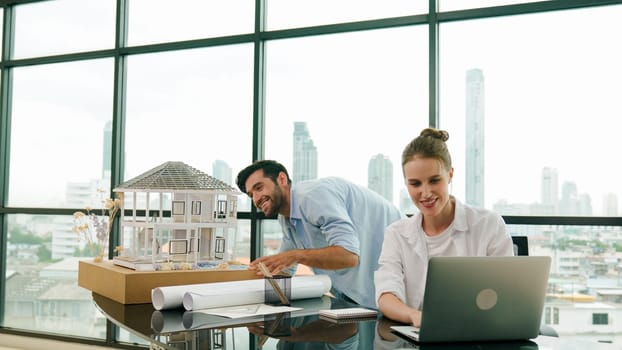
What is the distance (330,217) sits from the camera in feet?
9.27

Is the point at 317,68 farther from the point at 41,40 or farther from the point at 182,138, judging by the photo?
the point at 41,40

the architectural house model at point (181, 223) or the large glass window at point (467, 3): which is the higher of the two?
the large glass window at point (467, 3)

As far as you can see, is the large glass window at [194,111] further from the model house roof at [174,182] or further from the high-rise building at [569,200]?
the high-rise building at [569,200]

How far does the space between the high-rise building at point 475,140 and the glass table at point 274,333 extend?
5.42ft

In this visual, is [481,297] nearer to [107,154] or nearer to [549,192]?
[549,192]

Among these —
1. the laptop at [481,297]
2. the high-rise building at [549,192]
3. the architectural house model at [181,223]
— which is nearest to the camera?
the laptop at [481,297]

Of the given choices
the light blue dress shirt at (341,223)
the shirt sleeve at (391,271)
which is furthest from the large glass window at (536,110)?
the shirt sleeve at (391,271)

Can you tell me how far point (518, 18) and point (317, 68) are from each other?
3.80 feet

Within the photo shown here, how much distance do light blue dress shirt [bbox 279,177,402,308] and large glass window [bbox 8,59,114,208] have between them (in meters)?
1.91

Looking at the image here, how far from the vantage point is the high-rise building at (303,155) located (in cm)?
385

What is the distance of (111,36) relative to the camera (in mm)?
4465

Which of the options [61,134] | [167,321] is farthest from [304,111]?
[167,321]

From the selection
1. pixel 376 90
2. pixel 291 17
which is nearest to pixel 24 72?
pixel 291 17

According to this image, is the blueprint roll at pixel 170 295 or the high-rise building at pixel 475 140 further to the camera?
the high-rise building at pixel 475 140
